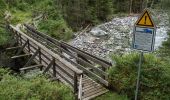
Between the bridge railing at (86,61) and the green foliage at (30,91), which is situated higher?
the green foliage at (30,91)

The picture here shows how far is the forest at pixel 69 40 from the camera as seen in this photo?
6315mm

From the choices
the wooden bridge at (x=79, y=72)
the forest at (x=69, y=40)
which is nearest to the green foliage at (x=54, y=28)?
the forest at (x=69, y=40)

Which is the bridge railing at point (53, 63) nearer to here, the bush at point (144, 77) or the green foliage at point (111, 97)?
the green foliage at point (111, 97)

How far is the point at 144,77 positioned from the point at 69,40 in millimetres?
16802

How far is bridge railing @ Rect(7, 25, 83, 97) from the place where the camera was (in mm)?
8487

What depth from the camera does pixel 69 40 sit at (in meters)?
24.4

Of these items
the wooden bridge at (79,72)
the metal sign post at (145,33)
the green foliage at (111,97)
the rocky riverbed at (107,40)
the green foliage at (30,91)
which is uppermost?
Result: the metal sign post at (145,33)

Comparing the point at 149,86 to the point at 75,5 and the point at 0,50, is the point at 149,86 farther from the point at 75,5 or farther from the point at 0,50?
the point at 75,5

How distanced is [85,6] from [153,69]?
82.0 ft

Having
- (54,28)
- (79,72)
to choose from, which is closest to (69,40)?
(54,28)

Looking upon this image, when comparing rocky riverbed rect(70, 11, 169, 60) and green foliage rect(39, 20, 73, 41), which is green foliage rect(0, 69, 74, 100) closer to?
rocky riverbed rect(70, 11, 169, 60)

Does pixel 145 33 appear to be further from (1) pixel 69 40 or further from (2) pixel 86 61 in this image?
(1) pixel 69 40

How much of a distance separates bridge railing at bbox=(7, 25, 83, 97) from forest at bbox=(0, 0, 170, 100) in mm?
498

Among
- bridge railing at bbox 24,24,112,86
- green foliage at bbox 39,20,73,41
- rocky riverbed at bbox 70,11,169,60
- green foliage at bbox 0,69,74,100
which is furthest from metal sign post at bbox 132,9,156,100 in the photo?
green foliage at bbox 39,20,73,41
